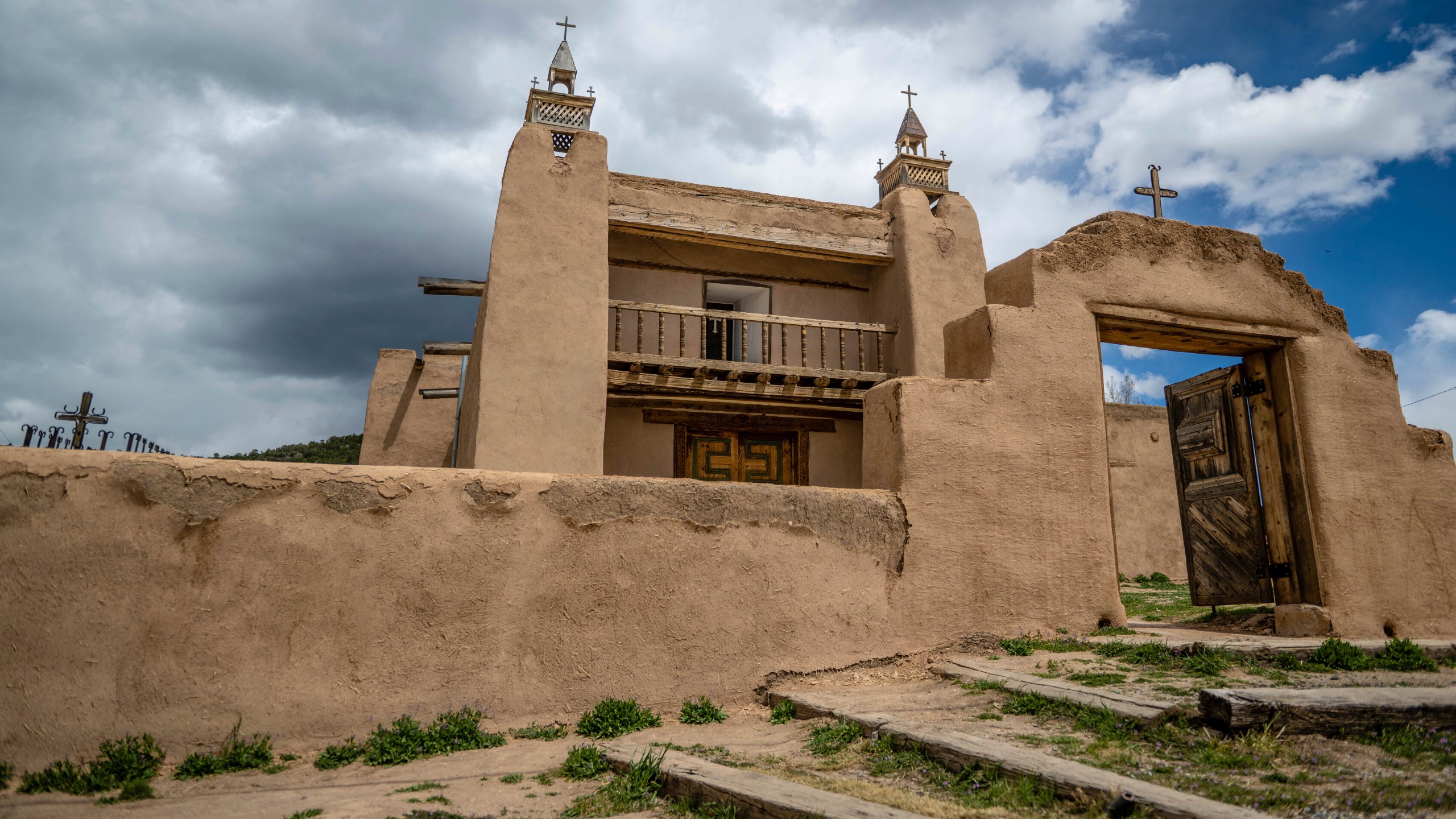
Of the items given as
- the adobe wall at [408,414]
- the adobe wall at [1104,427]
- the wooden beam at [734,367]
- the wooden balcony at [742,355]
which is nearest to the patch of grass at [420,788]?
the adobe wall at [1104,427]

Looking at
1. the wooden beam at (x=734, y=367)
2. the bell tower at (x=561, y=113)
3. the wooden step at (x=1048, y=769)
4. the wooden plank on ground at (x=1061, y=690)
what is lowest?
the wooden step at (x=1048, y=769)

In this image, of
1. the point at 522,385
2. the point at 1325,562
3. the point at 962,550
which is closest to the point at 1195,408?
the point at 1325,562

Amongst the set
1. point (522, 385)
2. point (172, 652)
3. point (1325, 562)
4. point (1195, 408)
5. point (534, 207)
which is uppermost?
point (534, 207)

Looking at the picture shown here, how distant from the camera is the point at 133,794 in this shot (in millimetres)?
3326

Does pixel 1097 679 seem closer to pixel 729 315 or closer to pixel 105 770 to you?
pixel 105 770

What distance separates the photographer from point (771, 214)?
37.2 ft

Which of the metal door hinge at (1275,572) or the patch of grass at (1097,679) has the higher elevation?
the metal door hinge at (1275,572)

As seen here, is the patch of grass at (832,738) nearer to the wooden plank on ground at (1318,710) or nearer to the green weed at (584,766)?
the green weed at (584,766)

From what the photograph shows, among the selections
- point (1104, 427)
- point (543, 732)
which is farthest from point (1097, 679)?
point (543, 732)

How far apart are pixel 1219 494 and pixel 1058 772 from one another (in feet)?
17.1

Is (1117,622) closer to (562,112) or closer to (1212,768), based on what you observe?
(1212,768)

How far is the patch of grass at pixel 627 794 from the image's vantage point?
3135mm

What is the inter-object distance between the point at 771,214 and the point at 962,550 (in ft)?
23.0

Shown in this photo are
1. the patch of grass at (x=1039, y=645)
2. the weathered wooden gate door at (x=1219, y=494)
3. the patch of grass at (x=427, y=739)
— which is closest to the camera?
the patch of grass at (x=427, y=739)
